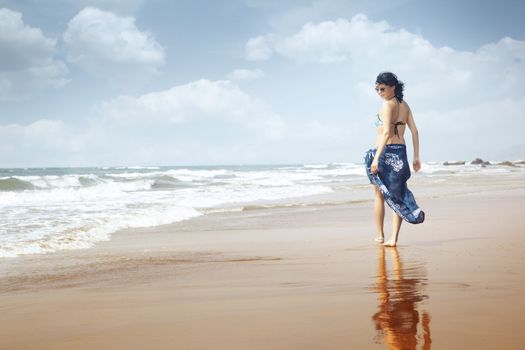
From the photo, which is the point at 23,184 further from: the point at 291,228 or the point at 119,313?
the point at 119,313

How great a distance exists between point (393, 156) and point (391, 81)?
0.84 meters

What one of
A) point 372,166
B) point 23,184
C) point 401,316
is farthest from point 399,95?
point 23,184

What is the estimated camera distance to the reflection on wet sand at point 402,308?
75.3 inches

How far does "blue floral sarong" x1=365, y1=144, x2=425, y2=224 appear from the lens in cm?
530

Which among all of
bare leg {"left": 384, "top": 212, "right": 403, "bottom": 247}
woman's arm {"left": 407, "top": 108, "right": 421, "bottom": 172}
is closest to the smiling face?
woman's arm {"left": 407, "top": 108, "right": 421, "bottom": 172}

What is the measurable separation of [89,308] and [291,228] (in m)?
4.69

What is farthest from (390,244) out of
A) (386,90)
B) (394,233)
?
(386,90)

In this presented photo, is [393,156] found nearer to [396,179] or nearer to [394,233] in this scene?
[396,179]

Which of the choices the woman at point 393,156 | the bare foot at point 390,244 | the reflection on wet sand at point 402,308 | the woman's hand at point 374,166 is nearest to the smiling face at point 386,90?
the woman at point 393,156

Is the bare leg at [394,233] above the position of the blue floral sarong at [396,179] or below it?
below

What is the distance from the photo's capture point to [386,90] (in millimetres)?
5320

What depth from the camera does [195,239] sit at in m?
6.39

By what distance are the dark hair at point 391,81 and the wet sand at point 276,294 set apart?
5.47 feet

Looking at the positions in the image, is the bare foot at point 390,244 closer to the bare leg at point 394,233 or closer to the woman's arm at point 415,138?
the bare leg at point 394,233
